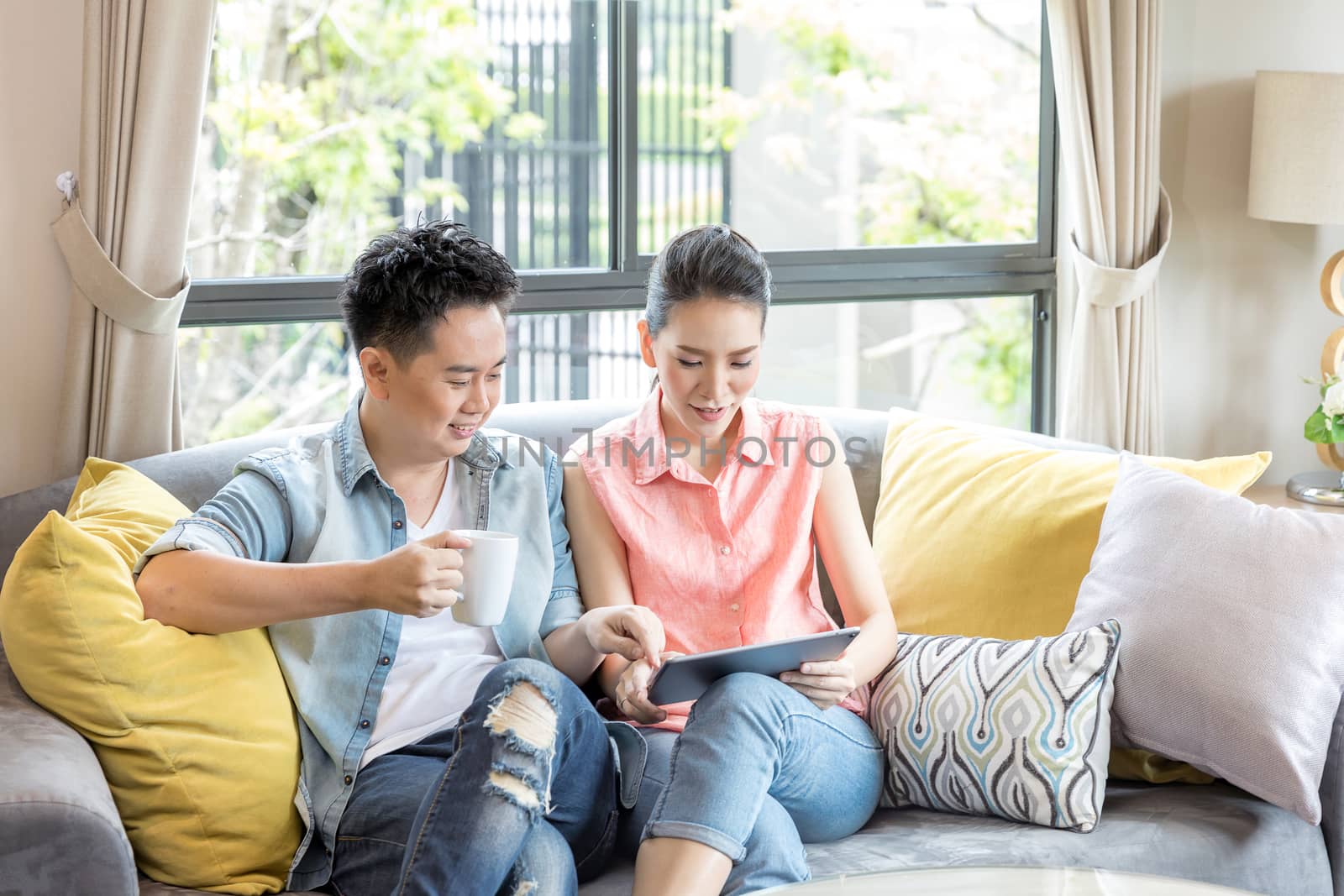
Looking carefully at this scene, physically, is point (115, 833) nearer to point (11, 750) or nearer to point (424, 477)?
point (11, 750)

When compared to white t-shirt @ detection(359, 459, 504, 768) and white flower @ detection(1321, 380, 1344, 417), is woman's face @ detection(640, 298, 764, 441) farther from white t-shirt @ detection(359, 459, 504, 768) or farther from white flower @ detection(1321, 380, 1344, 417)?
white flower @ detection(1321, 380, 1344, 417)

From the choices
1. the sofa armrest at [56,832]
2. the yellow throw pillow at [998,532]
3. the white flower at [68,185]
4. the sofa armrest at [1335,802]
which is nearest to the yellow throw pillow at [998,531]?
the yellow throw pillow at [998,532]

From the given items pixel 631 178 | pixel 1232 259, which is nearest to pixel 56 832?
pixel 631 178

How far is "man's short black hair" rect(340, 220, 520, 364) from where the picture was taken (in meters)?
1.68

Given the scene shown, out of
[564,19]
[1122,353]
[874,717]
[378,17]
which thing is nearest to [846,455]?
[874,717]

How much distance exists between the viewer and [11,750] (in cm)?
145

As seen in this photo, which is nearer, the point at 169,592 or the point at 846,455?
the point at 169,592

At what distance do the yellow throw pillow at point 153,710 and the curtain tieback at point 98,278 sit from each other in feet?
2.45

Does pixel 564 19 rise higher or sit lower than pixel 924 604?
higher

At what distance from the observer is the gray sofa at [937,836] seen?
1.37m

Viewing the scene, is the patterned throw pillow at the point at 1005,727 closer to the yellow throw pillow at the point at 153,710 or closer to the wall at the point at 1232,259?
the yellow throw pillow at the point at 153,710

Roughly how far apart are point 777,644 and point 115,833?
2.60 ft

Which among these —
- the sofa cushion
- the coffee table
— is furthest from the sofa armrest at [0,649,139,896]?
the coffee table

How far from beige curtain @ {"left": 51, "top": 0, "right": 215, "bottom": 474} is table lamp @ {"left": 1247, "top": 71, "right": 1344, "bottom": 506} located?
2176mm
